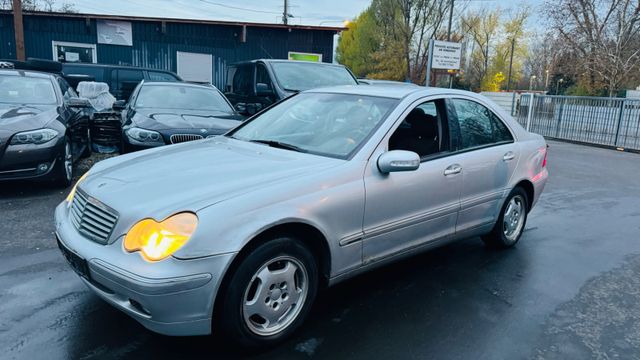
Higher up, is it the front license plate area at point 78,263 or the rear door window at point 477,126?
the rear door window at point 477,126

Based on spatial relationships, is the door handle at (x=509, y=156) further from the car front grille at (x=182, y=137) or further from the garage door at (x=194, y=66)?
the garage door at (x=194, y=66)

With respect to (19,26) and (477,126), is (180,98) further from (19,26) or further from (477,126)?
(19,26)

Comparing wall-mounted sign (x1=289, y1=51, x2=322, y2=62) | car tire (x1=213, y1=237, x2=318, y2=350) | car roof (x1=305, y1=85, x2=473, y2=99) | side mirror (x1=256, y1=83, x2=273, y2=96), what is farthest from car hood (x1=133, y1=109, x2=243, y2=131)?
wall-mounted sign (x1=289, y1=51, x2=322, y2=62)

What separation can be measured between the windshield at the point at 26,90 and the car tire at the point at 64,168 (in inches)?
32.4

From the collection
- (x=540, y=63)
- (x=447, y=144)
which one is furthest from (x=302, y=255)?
(x=540, y=63)

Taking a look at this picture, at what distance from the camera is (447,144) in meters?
3.95

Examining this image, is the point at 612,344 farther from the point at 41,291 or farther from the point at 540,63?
the point at 540,63

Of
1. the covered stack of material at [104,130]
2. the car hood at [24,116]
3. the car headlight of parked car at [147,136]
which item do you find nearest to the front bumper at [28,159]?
the car hood at [24,116]

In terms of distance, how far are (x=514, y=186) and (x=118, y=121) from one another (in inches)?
267

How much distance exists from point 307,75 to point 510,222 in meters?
4.98

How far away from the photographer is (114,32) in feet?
64.8

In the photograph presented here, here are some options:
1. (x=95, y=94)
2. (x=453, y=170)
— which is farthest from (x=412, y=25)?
(x=453, y=170)

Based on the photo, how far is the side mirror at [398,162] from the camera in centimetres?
319

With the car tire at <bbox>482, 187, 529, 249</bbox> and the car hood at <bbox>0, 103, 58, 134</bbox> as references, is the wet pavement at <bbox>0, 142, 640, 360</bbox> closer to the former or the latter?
the car tire at <bbox>482, 187, 529, 249</bbox>
